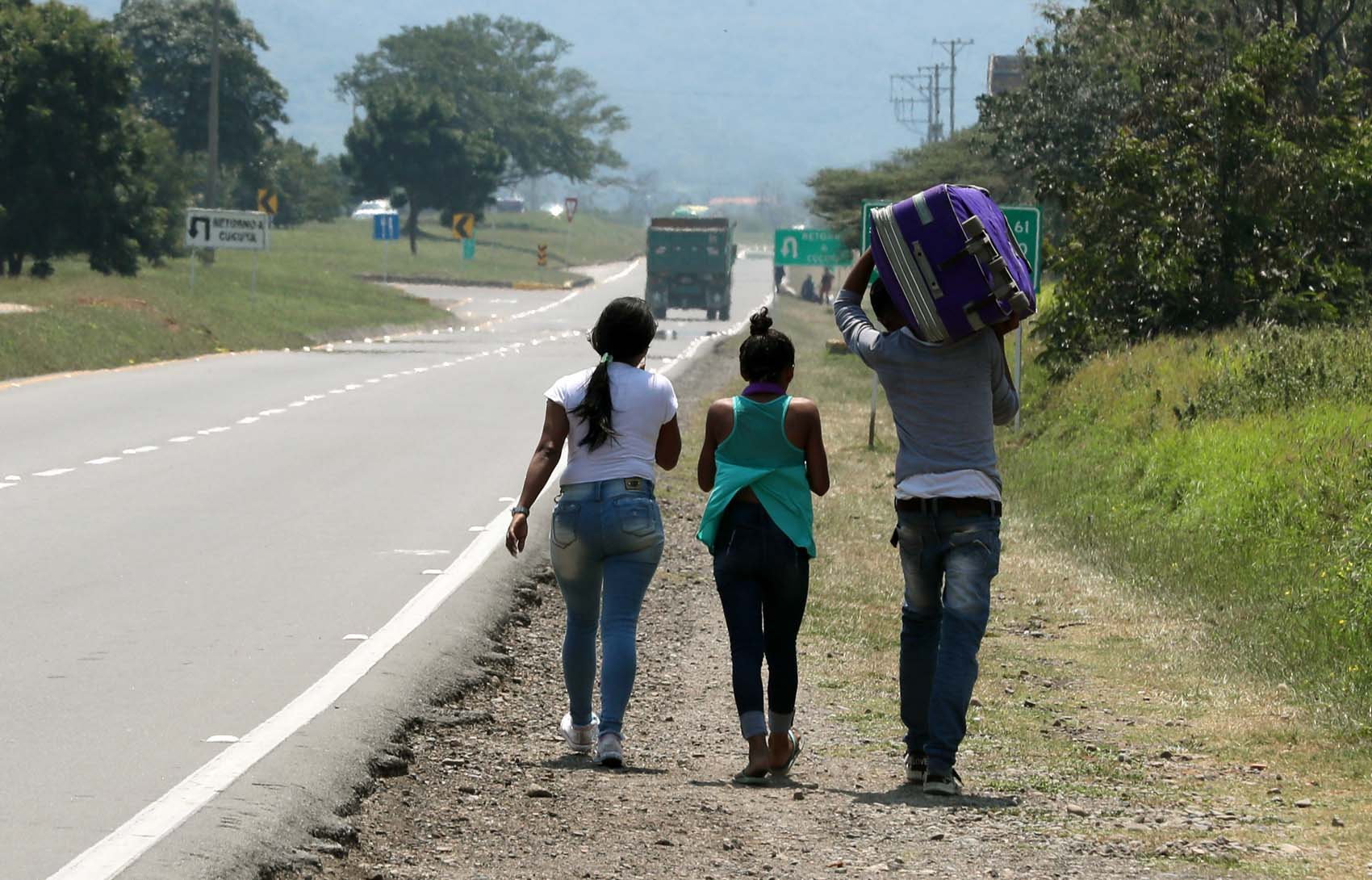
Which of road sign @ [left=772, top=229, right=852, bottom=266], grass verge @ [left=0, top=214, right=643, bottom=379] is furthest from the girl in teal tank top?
road sign @ [left=772, top=229, right=852, bottom=266]

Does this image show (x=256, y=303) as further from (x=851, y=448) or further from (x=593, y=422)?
(x=593, y=422)

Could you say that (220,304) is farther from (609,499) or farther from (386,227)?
(609,499)

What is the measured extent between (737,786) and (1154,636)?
4.67 meters

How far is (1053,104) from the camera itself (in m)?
41.2

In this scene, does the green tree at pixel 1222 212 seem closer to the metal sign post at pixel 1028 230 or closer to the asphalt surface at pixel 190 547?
the metal sign post at pixel 1028 230

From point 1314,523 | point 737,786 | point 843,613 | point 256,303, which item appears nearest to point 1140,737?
point 737,786

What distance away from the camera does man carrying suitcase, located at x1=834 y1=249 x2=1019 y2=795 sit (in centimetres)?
756

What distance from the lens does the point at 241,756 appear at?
759 cm

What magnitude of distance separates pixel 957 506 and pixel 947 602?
0.36m

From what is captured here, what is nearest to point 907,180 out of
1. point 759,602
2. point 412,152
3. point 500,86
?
point 759,602

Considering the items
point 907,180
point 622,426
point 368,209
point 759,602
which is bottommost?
point 759,602

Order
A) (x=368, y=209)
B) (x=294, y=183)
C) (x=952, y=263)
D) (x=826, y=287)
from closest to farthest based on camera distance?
1. (x=952, y=263)
2. (x=826, y=287)
3. (x=294, y=183)
4. (x=368, y=209)

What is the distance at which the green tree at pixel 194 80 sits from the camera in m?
93.9

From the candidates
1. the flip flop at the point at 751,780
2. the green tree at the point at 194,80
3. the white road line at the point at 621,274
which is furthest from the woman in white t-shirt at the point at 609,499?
the white road line at the point at 621,274
